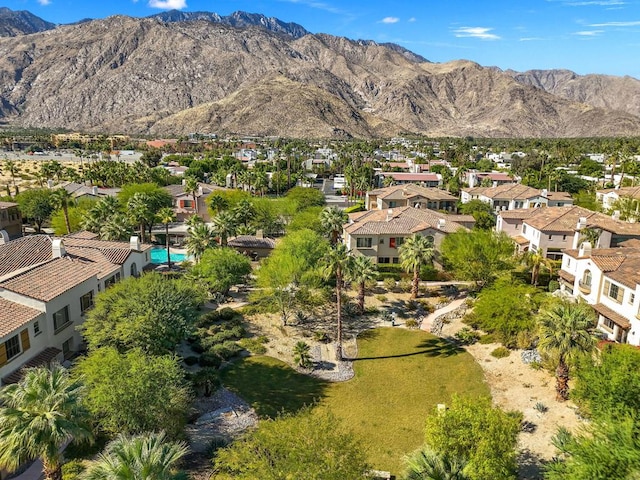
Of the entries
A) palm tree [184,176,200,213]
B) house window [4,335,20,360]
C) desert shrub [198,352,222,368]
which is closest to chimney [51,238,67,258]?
house window [4,335,20,360]

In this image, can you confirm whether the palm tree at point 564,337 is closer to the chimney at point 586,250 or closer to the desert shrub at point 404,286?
the chimney at point 586,250

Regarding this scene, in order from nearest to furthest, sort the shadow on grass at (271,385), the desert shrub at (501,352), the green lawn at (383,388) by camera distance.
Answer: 1. the green lawn at (383,388)
2. the shadow on grass at (271,385)
3. the desert shrub at (501,352)

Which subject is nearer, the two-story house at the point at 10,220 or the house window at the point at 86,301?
the house window at the point at 86,301

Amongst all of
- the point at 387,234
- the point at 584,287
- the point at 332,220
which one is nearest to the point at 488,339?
the point at 584,287

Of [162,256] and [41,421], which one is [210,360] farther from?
[162,256]

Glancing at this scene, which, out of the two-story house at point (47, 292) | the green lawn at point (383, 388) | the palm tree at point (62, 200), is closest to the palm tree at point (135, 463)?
the green lawn at point (383, 388)

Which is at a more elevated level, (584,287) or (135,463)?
(135,463)

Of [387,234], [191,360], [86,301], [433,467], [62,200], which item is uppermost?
[62,200]
